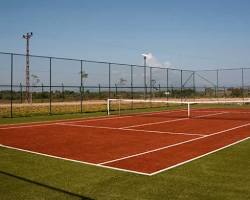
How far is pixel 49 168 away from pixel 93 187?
70.2 inches

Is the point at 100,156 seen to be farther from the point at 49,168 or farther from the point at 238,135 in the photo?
the point at 238,135

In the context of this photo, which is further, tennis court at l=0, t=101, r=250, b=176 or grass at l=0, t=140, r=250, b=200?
tennis court at l=0, t=101, r=250, b=176

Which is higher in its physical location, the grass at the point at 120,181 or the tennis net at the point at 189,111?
the tennis net at the point at 189,111

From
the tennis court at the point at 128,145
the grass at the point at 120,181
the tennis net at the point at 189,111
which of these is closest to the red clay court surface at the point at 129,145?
the tennis court at the point at 128,145

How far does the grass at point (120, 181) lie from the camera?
18.5 ft

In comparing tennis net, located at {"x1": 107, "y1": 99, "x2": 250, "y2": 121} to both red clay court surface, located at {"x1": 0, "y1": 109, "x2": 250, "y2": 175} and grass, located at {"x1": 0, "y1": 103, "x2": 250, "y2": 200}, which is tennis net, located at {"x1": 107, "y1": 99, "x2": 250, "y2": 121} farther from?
grass, located at {"x1": 0, "y1": 103, "x2": 250, "y2": 200}

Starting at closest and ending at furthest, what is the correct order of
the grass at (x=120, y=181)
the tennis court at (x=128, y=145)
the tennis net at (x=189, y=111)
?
the grass at (x=120, y=181) → the tennis court at (x=128, y=145) → the tennis net at (x=189, y=111)

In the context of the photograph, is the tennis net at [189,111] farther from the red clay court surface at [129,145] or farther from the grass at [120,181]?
the grass at [120,181]

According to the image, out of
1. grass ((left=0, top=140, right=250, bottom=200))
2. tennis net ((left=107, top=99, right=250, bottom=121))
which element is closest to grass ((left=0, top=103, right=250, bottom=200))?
grass ((left=0, top=140, right=250, bottom=200))

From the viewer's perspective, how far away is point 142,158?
338 inches

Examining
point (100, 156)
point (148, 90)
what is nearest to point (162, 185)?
point (100, 156)

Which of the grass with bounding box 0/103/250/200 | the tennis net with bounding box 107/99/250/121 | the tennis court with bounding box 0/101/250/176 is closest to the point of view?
the grass with bounding box 0/103/250/200

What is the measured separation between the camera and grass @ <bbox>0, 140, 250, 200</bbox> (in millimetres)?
5641

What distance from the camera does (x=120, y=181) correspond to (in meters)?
6.45
